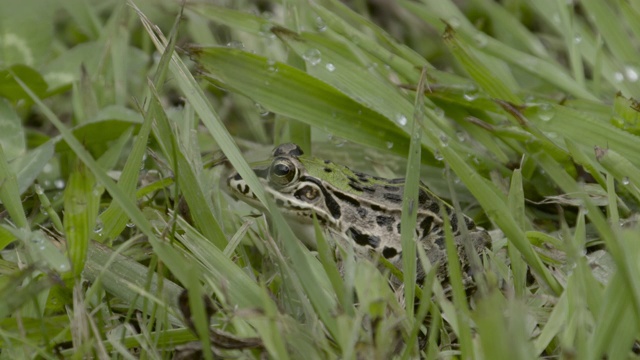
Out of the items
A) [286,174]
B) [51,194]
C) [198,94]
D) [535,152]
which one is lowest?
[51,194]

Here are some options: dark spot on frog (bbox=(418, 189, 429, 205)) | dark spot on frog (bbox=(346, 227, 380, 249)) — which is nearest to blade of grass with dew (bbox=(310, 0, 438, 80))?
dark spot on frog (bbox=(418, 189, 429, 205))

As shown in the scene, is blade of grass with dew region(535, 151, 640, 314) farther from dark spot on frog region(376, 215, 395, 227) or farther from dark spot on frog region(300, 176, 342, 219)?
dark spot on frog region(300, 176, 342, 219)

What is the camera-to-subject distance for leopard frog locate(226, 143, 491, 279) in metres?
2.89

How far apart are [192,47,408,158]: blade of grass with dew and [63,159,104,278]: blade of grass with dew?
882 mm

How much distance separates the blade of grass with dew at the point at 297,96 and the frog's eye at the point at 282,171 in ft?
0.51

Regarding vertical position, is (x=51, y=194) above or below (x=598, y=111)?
below

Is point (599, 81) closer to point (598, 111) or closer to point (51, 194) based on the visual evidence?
point (598, 111)

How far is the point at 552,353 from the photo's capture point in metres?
2.15

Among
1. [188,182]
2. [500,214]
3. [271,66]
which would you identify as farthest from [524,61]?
[188,182]

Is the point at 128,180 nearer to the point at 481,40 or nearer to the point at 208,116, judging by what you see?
the point at 208,116

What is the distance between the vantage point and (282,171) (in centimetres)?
298

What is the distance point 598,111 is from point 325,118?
0.96 m

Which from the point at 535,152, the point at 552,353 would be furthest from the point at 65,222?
the point at 535,152

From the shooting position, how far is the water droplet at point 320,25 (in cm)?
331
